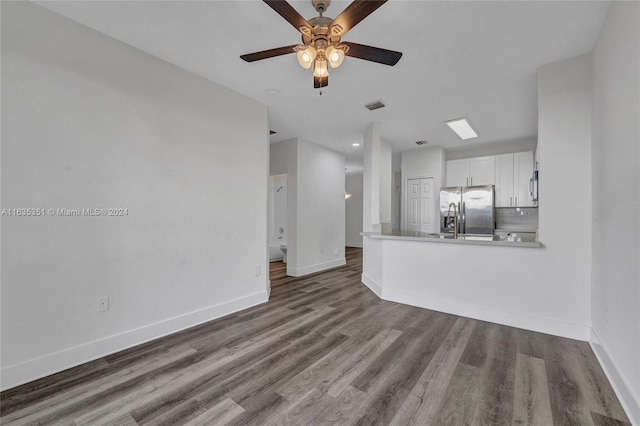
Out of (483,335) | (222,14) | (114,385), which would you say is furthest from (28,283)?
(483,335)

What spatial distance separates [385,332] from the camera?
267cm

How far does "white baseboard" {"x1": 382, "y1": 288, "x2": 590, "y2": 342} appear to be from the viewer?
2529 millimetres

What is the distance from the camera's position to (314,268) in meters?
5.40

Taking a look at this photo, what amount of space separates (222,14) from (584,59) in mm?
3200

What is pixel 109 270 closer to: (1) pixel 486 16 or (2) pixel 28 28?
(2) pixel 28 28

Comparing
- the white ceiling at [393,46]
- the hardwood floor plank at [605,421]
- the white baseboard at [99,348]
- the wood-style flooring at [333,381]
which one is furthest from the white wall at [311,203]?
the hardwood floor plank at [605,421]

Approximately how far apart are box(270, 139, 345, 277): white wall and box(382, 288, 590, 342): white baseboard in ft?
6.54

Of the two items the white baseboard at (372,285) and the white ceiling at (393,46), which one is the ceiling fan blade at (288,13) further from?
the white baseboard at (372,285)

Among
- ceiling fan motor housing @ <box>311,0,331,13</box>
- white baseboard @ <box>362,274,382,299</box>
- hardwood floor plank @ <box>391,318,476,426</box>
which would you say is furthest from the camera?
white baseboard @ <box>362,274,382,299</box>

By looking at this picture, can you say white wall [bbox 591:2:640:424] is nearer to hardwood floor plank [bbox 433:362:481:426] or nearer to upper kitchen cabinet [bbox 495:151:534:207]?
hardwood floor plank [bbox 433:362:481:426]

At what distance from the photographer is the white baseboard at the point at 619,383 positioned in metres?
1.48

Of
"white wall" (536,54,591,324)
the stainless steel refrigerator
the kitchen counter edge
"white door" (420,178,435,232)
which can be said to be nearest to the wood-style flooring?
"white wall" (536,54,591,324)

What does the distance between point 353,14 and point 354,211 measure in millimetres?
8528

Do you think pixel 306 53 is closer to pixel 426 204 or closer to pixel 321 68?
pixel 321 68
